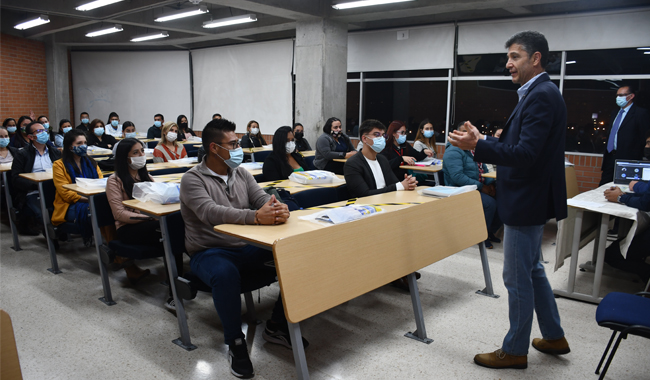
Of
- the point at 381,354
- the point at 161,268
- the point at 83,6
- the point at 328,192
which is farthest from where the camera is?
the point at 83,6

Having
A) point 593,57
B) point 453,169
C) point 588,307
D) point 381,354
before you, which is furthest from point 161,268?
point 593,57

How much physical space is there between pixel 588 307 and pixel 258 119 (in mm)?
8828

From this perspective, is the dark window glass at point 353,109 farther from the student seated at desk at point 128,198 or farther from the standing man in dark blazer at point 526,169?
the standing man in dark blazer at point 526,169

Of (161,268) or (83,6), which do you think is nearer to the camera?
(161,268)

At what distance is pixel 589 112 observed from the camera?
23.4 ft

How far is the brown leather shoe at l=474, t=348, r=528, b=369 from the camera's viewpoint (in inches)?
96.0


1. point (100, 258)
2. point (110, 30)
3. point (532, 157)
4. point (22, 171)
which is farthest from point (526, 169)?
point (110, 30)

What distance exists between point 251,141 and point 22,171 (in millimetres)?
3732

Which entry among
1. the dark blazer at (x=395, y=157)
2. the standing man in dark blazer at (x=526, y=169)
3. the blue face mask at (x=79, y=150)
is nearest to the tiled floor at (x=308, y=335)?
the standing man in dark blazer at (x=526, y=169)

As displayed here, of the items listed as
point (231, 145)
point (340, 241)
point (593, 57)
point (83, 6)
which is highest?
point (83, 6)

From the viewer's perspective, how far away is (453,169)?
16.0 ft

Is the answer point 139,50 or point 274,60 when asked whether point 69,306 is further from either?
point 139,50

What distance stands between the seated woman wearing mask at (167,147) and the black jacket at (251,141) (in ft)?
6.33

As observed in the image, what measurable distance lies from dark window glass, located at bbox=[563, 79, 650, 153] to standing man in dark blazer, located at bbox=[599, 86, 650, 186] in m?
1.40
